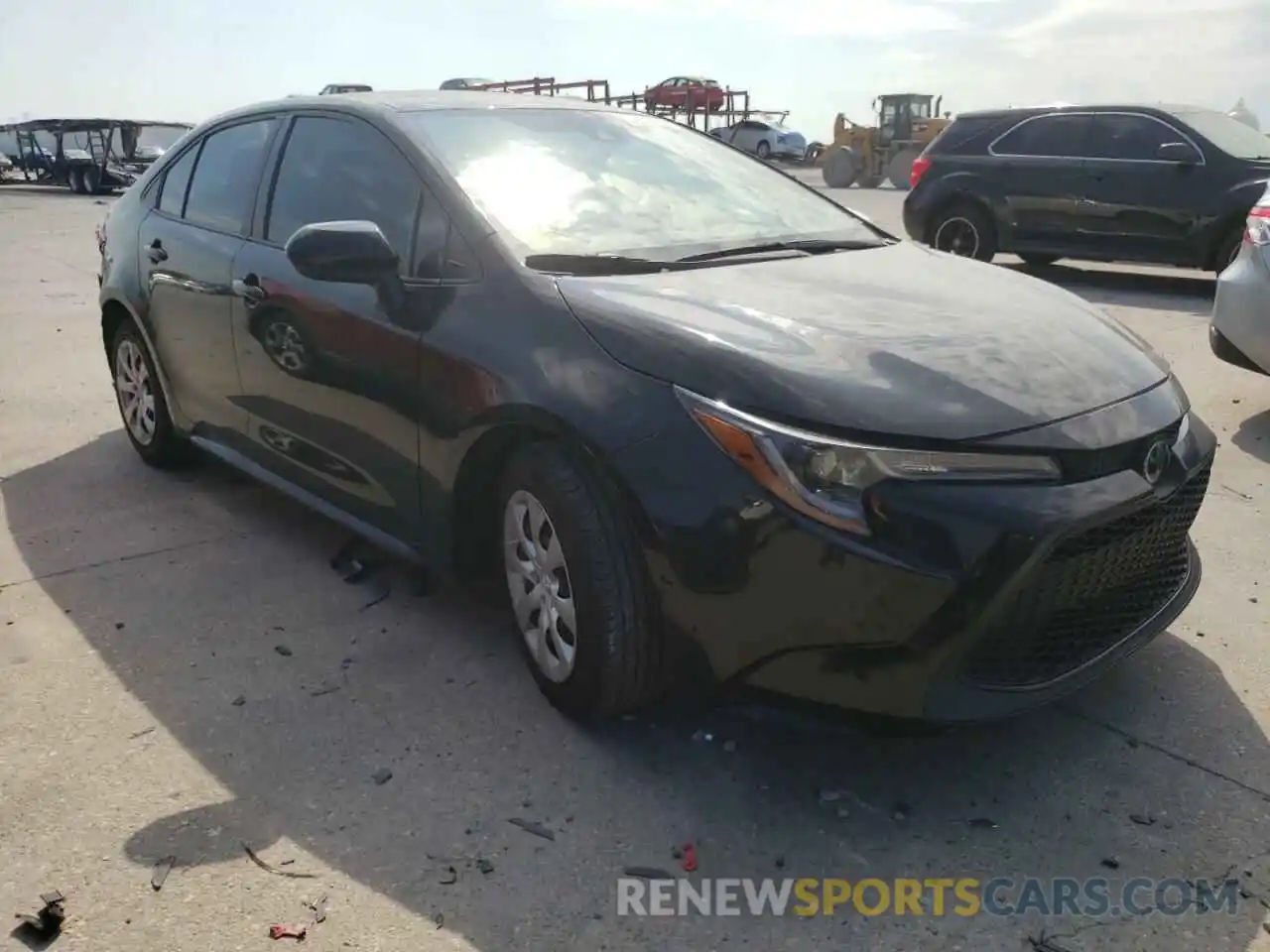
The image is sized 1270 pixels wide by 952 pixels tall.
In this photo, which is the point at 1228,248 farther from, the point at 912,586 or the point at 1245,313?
the point at 912,586

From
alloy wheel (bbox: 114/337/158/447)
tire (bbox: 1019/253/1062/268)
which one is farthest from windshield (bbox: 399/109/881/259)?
tire (bbox: 1019/253/1062/268)

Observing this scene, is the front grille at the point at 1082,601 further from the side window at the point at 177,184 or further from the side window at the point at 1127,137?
the side window at the point at 1127,137

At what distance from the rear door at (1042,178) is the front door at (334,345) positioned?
27.1ft

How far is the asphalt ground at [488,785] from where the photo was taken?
2330 millimetres

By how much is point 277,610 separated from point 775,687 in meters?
1.95

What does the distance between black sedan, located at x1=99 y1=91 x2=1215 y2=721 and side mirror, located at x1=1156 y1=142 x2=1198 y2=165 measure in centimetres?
716

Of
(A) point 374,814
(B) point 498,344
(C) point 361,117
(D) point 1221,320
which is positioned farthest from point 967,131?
(A) point 374,814

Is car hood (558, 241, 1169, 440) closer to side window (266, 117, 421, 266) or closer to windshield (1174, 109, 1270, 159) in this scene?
side window (266, 117, 421, 266)

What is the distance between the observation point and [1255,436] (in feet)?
18.0

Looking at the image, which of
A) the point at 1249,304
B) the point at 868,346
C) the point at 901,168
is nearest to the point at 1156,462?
the point at 868,346

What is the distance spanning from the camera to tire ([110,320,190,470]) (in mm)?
4973

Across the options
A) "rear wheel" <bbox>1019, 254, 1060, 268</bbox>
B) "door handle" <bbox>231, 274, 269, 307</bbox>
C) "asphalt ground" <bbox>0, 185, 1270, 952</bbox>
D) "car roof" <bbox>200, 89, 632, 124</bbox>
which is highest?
"car roof" <bbox>200, 89, 632, 124</bbox>

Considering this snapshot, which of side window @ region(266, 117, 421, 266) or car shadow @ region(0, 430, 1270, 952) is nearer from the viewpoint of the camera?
car shadow @ region(0, 430, 1270, 952)

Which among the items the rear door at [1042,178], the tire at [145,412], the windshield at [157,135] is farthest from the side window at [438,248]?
the windshield at [157,135]
